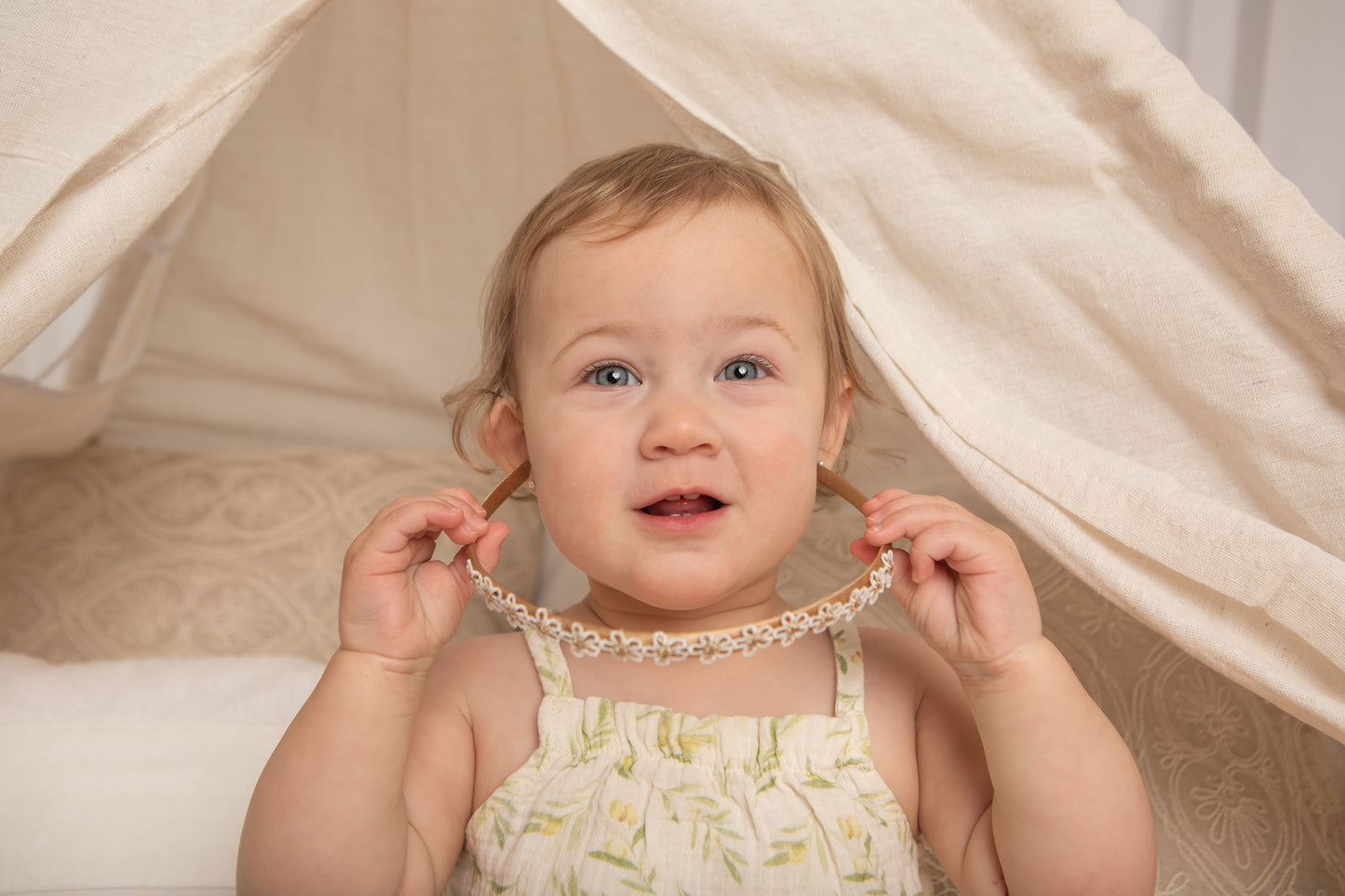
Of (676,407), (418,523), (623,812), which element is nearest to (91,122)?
(418,523)

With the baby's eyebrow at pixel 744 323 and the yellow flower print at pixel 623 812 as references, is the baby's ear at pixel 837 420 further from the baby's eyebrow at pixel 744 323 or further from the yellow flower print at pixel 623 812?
the yellow flower print at pixel 623 812

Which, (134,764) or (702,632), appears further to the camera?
(134,764)

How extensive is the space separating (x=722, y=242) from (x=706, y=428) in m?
0.20

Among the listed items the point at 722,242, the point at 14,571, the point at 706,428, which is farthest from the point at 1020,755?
the point at 14,571

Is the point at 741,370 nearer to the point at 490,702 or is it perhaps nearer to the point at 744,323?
the point at 744,323

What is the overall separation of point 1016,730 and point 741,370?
1.38ft

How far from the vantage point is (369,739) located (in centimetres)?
91

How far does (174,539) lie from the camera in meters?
1.63

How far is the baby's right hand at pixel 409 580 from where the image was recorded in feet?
3.03

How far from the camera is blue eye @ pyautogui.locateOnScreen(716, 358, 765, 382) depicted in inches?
39.8

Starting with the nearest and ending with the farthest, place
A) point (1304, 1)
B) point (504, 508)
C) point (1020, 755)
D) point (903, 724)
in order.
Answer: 1. point (1020, 755)
2. point (903, 724)
3. point (1304, 1)
4. point (504, 508)

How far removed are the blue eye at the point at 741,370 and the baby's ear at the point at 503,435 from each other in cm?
27

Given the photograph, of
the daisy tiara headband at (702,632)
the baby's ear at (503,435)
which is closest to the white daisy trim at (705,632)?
the daisy tiara headband at (702,632)

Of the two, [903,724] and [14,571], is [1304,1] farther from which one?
[14,571]
